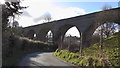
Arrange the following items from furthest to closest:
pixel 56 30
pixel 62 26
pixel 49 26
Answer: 1. pixel 49 26
2. pixel 56 30
3. pixel 62 26

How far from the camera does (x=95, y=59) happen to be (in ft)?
27.6

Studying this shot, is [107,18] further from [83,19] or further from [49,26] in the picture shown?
[49,26]

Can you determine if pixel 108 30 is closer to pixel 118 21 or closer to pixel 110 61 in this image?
pixel 118 21

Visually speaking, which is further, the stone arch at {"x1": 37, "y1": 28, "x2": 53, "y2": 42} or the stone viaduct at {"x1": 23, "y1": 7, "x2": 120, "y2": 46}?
the stone arch at {"x1": 37, "y1": 28, "x2": 53, "y2": 42}

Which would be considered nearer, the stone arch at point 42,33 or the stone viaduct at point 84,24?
the stone viaduct at point 84,24

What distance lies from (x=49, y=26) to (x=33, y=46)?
905 centimetres

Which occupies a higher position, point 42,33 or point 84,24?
point 42,33

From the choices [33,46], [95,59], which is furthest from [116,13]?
[33,46]

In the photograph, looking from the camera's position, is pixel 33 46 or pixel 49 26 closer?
pixel 33 46

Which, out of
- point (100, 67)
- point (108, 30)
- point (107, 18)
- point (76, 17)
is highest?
point (76, 17)

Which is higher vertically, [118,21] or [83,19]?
[83,19]

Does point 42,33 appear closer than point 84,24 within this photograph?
No

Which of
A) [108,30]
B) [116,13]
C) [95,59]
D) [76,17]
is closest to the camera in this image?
[95,59]

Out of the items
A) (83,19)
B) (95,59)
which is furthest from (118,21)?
(95,59)
